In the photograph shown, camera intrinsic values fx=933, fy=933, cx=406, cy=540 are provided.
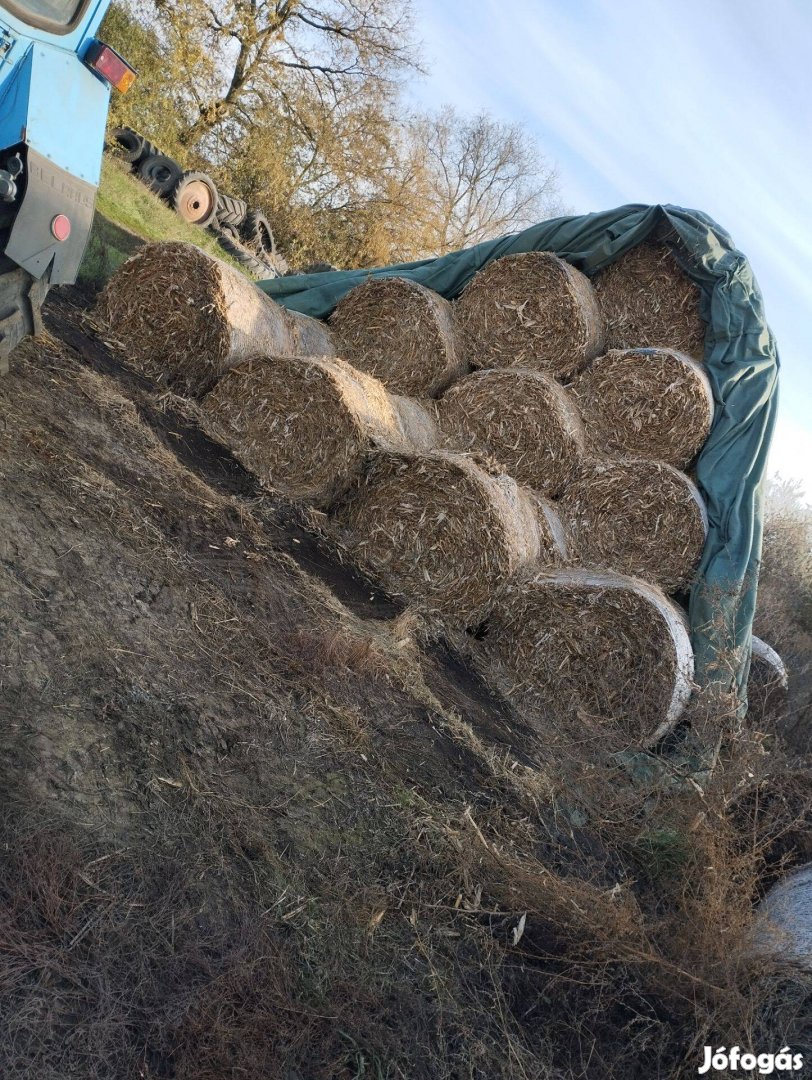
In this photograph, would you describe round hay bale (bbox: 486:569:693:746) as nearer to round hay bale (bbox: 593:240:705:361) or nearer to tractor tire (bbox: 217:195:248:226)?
round hay bale (bbox: 593:240:705:361)

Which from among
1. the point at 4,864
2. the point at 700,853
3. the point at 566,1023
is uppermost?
the point at 700,853

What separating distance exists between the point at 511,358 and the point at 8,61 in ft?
15.6

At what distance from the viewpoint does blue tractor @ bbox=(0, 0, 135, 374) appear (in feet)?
12.4

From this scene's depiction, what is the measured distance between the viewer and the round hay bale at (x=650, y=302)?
7.85 m

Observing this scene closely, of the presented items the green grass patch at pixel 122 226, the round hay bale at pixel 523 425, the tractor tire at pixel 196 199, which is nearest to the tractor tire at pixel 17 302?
the green grass patch at pixel 122 226

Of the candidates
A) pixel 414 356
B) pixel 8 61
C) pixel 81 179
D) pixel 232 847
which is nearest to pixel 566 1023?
pixel 232 847

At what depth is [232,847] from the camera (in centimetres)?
313

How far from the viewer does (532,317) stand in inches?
302

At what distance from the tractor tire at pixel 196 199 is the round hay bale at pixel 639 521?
812 cm

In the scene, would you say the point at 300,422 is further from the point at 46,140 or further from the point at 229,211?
the point at 229,211

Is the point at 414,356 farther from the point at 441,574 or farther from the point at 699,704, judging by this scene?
the point at 699,704

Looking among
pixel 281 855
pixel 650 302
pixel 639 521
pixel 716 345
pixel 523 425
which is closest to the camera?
pixel 281 855

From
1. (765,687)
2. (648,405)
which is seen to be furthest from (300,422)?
(765,687)

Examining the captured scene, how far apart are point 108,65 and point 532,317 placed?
4274mm
